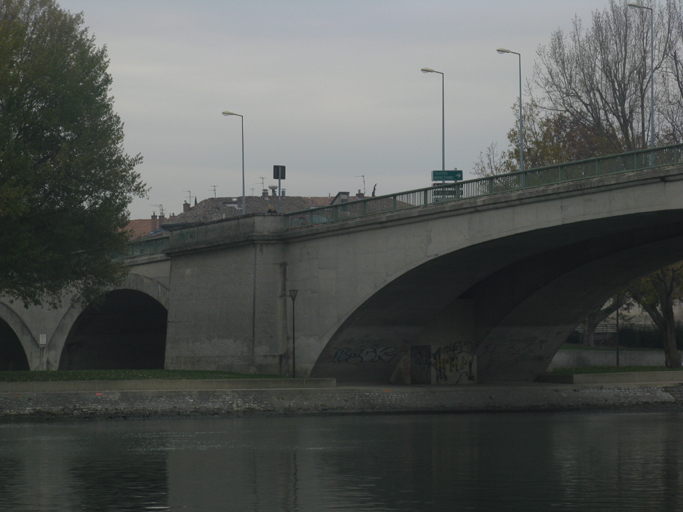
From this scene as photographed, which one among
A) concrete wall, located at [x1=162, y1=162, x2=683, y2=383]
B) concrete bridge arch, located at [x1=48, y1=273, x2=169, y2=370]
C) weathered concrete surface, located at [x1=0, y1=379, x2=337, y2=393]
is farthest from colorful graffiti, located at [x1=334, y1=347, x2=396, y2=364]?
concrete bridge arch, located at [x1=48, y1=273, x2=169, y2=370]

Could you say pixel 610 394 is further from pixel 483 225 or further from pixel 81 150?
pixel 81 150

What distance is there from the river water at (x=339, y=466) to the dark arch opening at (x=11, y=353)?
38.6 meters

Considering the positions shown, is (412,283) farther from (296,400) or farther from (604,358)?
(604,358)

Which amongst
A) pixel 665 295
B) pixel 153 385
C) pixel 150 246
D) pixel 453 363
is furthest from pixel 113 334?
pixel 665 295

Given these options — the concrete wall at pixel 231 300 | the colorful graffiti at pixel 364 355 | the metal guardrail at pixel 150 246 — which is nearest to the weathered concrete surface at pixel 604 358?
the colorful graffiti at pixel 364 355

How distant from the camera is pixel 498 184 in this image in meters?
31.9

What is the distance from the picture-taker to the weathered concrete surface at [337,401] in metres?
29.4

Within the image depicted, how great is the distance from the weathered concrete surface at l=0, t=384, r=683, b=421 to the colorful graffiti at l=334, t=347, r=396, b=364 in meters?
2.90

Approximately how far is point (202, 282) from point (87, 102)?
28.0 feet

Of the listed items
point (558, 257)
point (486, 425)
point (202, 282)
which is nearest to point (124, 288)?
point (202, 282)

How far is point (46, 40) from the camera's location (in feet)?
118

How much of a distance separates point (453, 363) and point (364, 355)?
14.7 ft

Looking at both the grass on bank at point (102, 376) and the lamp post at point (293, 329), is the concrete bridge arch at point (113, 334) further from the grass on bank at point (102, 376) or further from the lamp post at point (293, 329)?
the grass on bank at point (102, 376)

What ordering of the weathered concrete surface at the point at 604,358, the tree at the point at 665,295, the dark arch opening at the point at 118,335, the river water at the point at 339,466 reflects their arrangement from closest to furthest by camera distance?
the river water at the point at 339,466 → the tree at the point at 665,295 → the dark arch opening at the point at 118,335 → the weathered concrete surface at the point at 604,358
